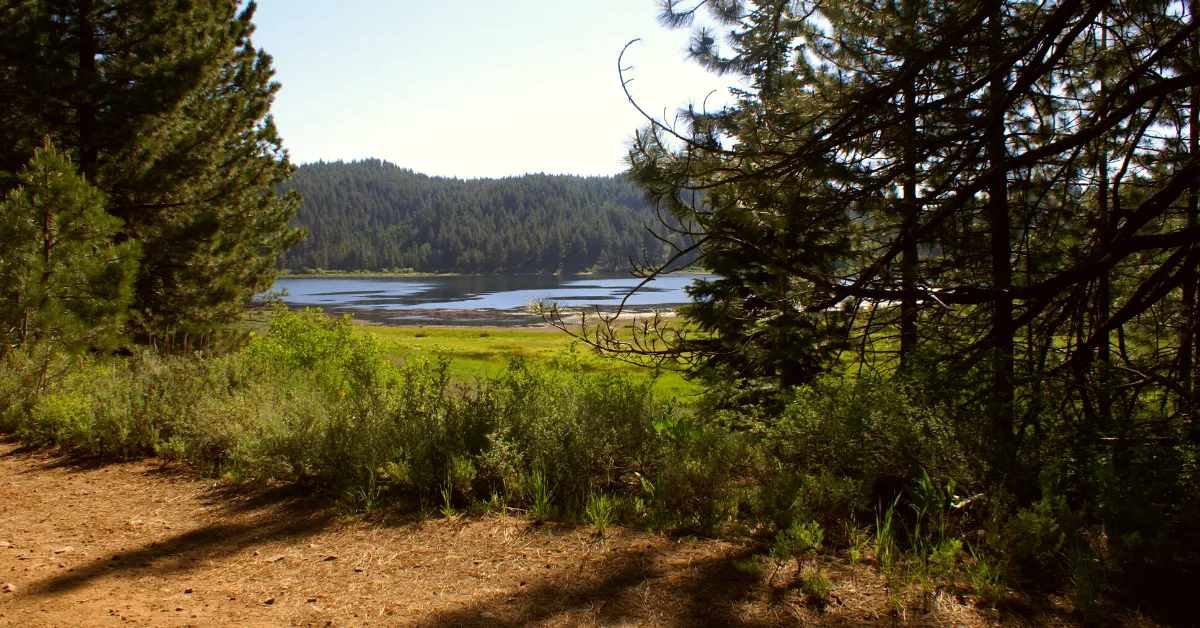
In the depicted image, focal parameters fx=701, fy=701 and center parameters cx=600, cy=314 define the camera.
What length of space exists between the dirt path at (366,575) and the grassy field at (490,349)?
11.5m

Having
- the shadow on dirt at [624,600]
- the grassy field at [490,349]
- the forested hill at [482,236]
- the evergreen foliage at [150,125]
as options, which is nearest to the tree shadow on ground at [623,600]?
the shadow on dirt at [624,600]

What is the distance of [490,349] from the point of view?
27.9m

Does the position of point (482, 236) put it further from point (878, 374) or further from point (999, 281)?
point (999, 281)

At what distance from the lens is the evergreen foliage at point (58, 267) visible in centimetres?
710

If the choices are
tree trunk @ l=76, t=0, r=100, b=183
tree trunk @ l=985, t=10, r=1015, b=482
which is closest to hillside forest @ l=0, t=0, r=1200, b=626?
tree trunk @ l=985, t=10, r=1015, b=482

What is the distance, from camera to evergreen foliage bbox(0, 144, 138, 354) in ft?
23.3

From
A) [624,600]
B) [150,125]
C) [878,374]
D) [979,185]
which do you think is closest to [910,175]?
[979,185]

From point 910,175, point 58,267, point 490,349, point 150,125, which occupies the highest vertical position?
point 150,125

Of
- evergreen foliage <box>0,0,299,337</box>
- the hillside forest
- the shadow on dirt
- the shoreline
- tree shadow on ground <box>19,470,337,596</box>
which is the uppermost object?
evergreen foliage <box>0,0,299,337</box>

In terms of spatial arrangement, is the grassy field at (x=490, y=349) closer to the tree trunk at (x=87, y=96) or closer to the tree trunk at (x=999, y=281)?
the tree trunk at (x=87, y=96)

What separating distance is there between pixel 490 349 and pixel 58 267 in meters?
20.6

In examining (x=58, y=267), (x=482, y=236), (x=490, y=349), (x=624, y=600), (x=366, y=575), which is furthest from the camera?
(x=482, y=236)

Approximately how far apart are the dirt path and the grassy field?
37.8 feet

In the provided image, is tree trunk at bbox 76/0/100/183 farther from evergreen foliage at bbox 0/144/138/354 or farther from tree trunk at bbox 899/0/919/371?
tree trunk at bbox 899/0/919/371
